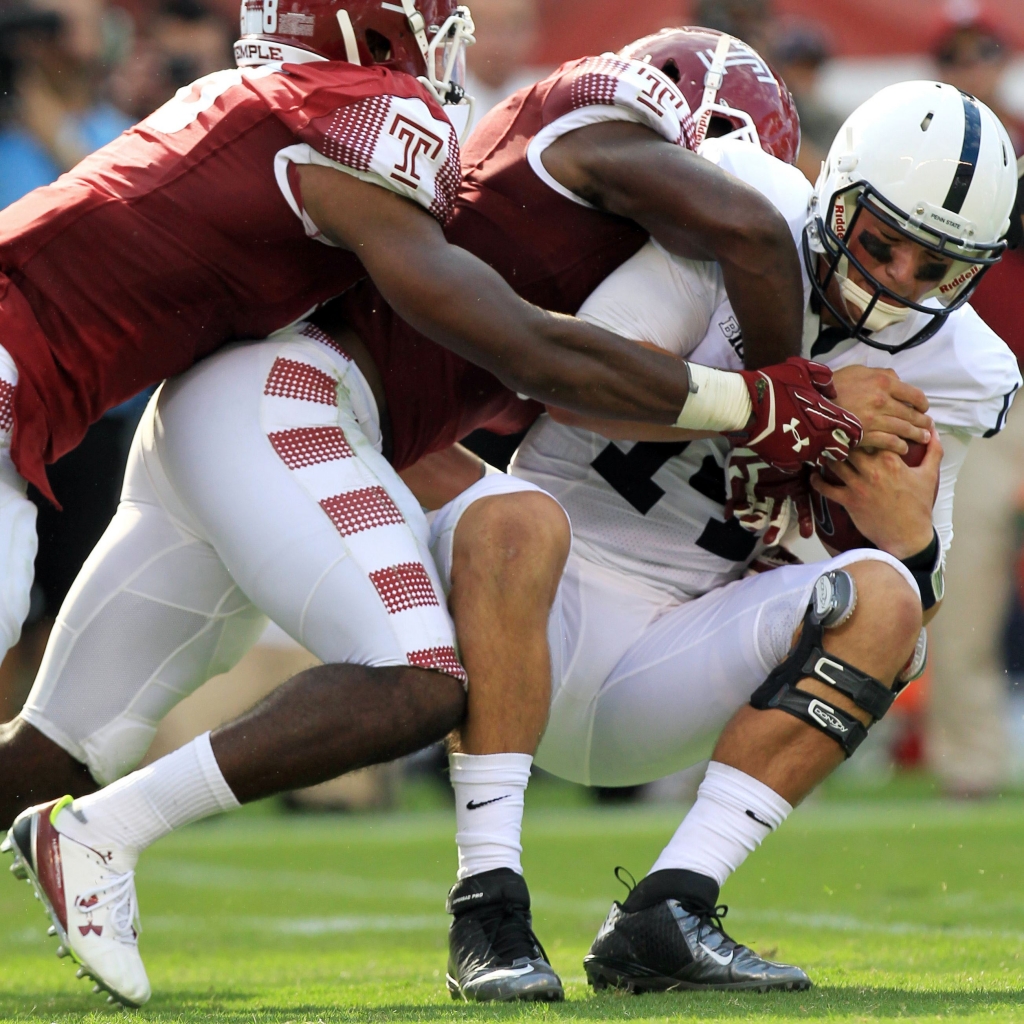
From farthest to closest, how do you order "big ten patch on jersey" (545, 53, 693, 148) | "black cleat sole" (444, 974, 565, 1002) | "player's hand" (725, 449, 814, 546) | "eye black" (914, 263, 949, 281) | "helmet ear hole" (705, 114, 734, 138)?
1. "helmet ear hole" (705, 114, 734, 138)
2. "player's hand" (725, 449, 814, 546)
3. "eye black" (914, 263, 949, 281)
4. "big ten patch on jersey" (545, 53, 693, 148)
5. "black cleat sole" (444, 974, 565, 1002)

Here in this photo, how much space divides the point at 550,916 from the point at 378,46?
221 centimetres

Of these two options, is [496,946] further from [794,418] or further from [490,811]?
[794,418]

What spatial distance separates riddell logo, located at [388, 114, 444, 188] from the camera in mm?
2869

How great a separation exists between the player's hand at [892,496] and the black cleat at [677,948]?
2.35 ft

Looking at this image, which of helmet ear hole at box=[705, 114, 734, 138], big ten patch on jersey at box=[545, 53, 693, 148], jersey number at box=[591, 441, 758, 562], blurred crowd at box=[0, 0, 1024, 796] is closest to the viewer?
big ten patch on jersey at box=[545, 53, 693, 148]

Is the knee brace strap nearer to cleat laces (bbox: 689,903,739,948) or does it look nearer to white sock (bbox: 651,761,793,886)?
white sock (bbox: 651,761,793,886)

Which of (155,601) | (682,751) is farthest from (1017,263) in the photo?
(155,601)

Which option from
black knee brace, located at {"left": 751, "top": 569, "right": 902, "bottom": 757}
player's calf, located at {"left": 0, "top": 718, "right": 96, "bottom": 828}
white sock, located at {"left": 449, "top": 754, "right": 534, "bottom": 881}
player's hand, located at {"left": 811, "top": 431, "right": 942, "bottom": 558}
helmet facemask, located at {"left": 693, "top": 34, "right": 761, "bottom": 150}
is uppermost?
helmet facemask, located at {"left": 693, "top": 34, "right": 761, "bottom": 150}

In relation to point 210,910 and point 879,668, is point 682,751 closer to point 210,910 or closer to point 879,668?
point 879,668

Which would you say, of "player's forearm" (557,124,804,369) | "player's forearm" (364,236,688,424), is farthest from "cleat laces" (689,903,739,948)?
"player's forearm" (557,124,804,369)

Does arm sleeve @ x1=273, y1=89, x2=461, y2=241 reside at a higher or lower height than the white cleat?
higher

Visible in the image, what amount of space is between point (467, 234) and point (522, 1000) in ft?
4.40

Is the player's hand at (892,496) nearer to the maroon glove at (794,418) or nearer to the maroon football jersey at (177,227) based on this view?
the maroon glove at (794,418)

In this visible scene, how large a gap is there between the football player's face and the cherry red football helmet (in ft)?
1.36
